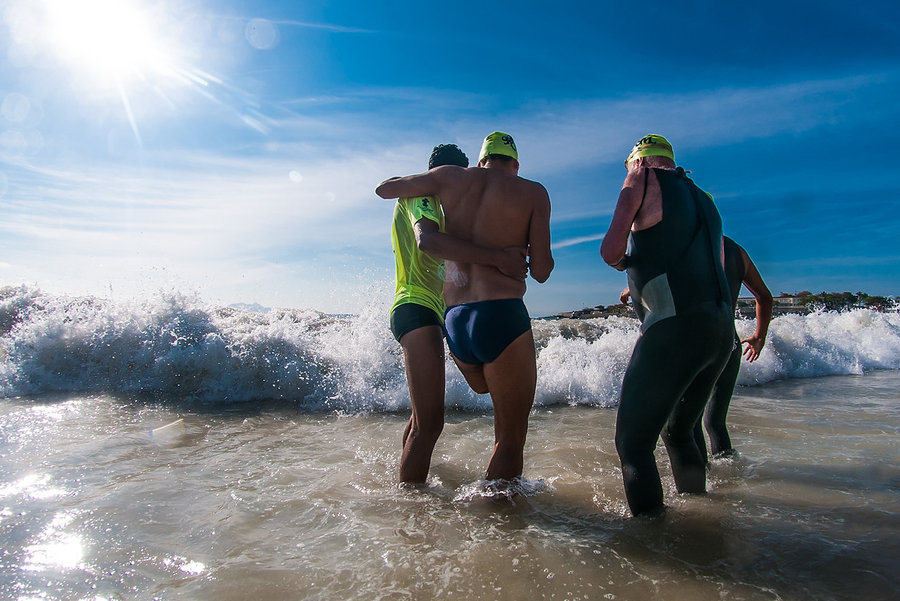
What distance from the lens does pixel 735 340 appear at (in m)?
3.90

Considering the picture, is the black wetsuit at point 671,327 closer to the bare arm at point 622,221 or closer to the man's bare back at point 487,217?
the bare arm at point 622,221

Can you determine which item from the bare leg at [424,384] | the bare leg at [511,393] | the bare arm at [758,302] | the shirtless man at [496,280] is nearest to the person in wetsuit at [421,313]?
the bare leg at [424,384]

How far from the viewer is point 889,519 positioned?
2.73 metres

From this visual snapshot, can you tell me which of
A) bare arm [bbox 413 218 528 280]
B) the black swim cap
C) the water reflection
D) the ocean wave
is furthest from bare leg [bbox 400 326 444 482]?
the ocean wave

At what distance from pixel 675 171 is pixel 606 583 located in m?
2.11

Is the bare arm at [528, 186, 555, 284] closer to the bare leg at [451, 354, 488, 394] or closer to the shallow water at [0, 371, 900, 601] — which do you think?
the bare leg at [451, 354, 488, 394]

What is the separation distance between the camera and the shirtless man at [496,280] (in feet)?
9.18

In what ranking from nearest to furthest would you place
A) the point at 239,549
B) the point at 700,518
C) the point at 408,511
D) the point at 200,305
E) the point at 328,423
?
the point at 239,549 → the point at 700,518 → the point at 408,511 → the point at 328,423 → the point at 200,305

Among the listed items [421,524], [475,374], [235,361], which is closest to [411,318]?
[475,374]

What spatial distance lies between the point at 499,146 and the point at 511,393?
1509 millimetres

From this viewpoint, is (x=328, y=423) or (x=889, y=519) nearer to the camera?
(x=889, y=519)

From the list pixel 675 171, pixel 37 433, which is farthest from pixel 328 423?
pixel 675 171

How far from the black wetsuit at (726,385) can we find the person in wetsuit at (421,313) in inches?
77.3

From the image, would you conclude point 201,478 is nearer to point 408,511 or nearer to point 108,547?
point 108,547
